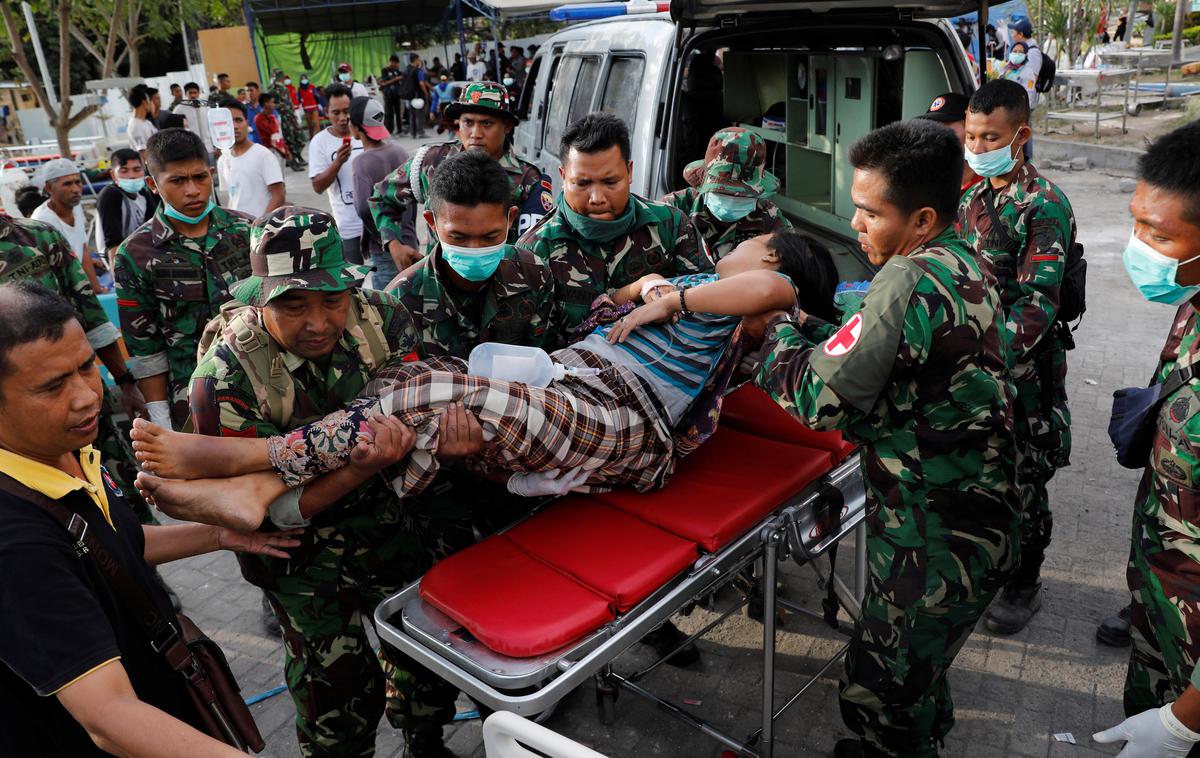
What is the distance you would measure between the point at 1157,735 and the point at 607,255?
2293mm

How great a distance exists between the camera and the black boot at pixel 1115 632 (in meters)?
3.35

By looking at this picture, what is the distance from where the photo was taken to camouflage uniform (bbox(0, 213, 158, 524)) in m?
3.51

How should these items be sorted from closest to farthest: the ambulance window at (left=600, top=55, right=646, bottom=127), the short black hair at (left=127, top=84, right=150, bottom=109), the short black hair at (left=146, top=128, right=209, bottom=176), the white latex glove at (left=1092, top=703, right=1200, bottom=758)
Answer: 1. the white latex glove at (left=1092, top=703, right=1200, bottom=758)
2. the short black hair at (left=146, top=128, right=209, bottom=176)
3. the ambulance window at (left=600, top=55, right=646, bottom=127)
4. the short black hair at (left=127, top=84, right=150, bottom=109)

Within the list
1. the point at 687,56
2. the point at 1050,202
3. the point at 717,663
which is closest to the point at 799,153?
the point at 687,56

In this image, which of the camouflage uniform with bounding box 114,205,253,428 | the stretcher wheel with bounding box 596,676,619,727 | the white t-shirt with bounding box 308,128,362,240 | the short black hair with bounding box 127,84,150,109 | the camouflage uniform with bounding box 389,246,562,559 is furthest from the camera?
the short black hair with bounding box 127,84,150,109

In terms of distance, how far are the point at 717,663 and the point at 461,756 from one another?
109 cm

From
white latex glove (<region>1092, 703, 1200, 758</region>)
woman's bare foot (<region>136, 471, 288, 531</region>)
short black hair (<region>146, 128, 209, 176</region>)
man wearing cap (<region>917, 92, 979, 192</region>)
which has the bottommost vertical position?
white latex glove (<region>1092, 703, 1200, 758</region>)

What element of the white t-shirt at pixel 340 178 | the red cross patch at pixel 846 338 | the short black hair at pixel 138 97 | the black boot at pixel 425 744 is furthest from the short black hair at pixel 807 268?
the short black hair at pixel 138 97

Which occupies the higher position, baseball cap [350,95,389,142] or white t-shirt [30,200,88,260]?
baseball cap [350,95,389,142]

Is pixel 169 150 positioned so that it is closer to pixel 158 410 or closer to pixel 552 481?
pixel 158 410

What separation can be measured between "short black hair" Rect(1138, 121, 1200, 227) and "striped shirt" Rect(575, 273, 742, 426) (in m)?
1.16

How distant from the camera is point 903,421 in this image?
2.31m

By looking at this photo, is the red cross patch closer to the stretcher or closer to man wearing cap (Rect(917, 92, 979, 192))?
the stretcher

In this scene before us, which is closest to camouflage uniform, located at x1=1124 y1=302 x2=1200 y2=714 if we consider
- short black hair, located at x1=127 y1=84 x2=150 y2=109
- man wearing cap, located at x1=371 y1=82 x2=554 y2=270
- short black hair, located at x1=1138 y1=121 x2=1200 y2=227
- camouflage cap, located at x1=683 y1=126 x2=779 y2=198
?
short black hair, located at x1=1138 y1=121 x2=1200 y2=227
